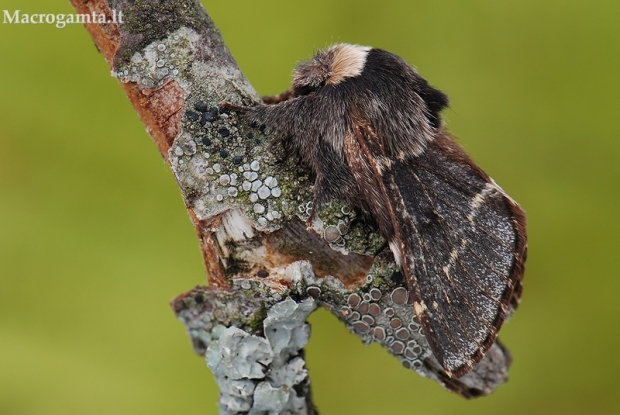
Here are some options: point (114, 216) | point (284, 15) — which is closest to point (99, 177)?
point (114, 216)

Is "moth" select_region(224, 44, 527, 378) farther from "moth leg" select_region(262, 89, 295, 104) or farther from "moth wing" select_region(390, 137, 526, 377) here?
"moth leg" select_region(262, 89, 295, 104)

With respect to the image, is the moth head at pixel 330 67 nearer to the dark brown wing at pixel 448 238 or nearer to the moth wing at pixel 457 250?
the dark brown wing at pixel 448 238

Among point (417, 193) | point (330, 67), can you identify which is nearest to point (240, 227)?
point (417, 193)

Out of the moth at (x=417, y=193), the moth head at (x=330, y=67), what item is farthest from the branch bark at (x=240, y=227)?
the moth head at (x=330, y=67)

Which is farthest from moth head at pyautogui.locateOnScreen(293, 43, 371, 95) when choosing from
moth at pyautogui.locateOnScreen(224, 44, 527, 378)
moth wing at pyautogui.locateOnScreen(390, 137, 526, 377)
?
moth wing at pyautogui.locateOnScreen(390, 137, 526, 377)

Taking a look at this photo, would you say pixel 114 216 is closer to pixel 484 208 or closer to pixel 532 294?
pixel 484 208

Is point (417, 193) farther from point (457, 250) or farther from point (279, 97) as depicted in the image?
point (279, 97)
